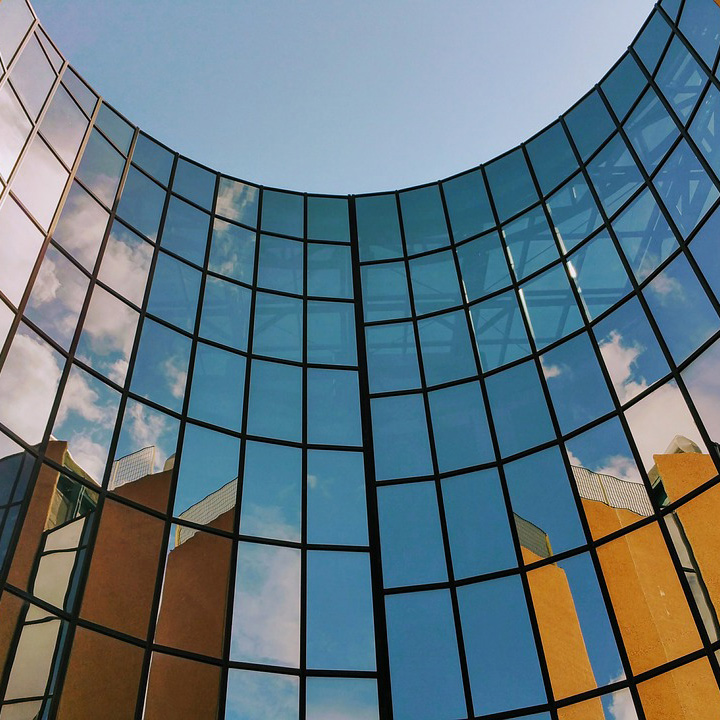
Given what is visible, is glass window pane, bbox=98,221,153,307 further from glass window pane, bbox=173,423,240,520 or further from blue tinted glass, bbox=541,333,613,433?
blue tinted glass, bbox=541,333,613,433

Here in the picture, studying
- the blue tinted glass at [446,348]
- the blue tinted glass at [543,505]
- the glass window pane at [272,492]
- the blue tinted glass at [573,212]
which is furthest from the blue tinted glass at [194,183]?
the blue tinted glass at [543,505]

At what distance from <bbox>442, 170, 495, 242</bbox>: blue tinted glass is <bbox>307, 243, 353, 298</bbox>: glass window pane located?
11.9 feet

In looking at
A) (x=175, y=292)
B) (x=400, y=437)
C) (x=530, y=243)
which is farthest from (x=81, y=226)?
(x=530, y=243)

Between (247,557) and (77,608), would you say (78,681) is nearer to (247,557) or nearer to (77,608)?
(77,608)

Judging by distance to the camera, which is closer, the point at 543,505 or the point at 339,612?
the point at 339,612

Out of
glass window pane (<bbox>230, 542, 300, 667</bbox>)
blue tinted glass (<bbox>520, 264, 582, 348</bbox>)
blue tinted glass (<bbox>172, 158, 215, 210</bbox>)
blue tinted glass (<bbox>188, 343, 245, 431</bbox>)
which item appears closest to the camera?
glass window pane (<bbox>230, 542, 300, 667</bbox>)

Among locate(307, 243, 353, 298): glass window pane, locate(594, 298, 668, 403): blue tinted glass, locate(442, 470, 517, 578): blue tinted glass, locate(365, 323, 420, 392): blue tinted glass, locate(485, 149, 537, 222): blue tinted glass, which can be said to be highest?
locate(485, 149, 537, 222): blue tinted glass

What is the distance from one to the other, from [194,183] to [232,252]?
258 centimetres

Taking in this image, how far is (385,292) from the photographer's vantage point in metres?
25.2

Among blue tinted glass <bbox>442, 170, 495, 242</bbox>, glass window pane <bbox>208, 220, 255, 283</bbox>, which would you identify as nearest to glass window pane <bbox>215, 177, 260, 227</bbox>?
glass window pane <bbox>208, 220, 255, 283</bbox>

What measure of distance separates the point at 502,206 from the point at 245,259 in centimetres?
813

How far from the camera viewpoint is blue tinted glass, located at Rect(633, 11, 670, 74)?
846 inches

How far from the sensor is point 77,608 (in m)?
16.2

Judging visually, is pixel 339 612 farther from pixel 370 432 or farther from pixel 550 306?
pixel 550 306
